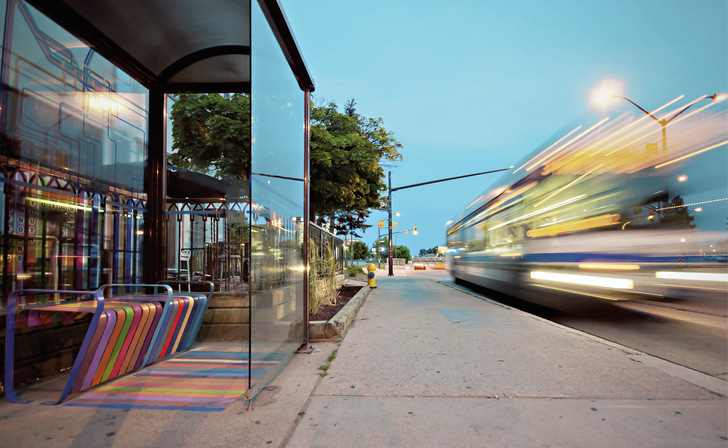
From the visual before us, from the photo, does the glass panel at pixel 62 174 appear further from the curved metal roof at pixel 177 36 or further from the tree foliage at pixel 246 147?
the tree foliage at pixel 246 147

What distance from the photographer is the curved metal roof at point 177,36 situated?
450cm

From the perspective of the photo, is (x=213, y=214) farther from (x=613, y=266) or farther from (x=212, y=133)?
(x=613, y=266)

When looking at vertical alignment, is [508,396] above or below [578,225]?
below

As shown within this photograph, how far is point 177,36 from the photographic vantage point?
17.5ft

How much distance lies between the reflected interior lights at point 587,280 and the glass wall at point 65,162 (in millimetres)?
7292

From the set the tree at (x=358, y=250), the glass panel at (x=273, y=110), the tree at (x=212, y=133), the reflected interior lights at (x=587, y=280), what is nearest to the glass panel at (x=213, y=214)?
the tree at (x=212, y=133)

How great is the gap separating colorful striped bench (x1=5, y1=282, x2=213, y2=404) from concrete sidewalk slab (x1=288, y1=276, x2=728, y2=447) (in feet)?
6.45

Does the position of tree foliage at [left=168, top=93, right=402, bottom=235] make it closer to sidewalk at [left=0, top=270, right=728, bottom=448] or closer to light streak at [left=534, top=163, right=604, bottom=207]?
light streak at [left=534, top=163, right=604, bottom=207]

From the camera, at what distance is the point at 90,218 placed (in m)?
4.96

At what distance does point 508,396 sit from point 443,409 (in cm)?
69

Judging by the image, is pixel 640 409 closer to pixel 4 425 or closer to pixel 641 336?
pixel 641 336

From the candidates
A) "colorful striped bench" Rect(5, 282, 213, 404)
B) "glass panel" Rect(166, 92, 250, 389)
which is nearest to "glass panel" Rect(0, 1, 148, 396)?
"colorful striped bench" Rect(5, 282, 213, 404)

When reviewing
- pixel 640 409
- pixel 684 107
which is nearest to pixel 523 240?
pixel 684 107

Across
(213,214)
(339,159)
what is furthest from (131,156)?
(339,159)
